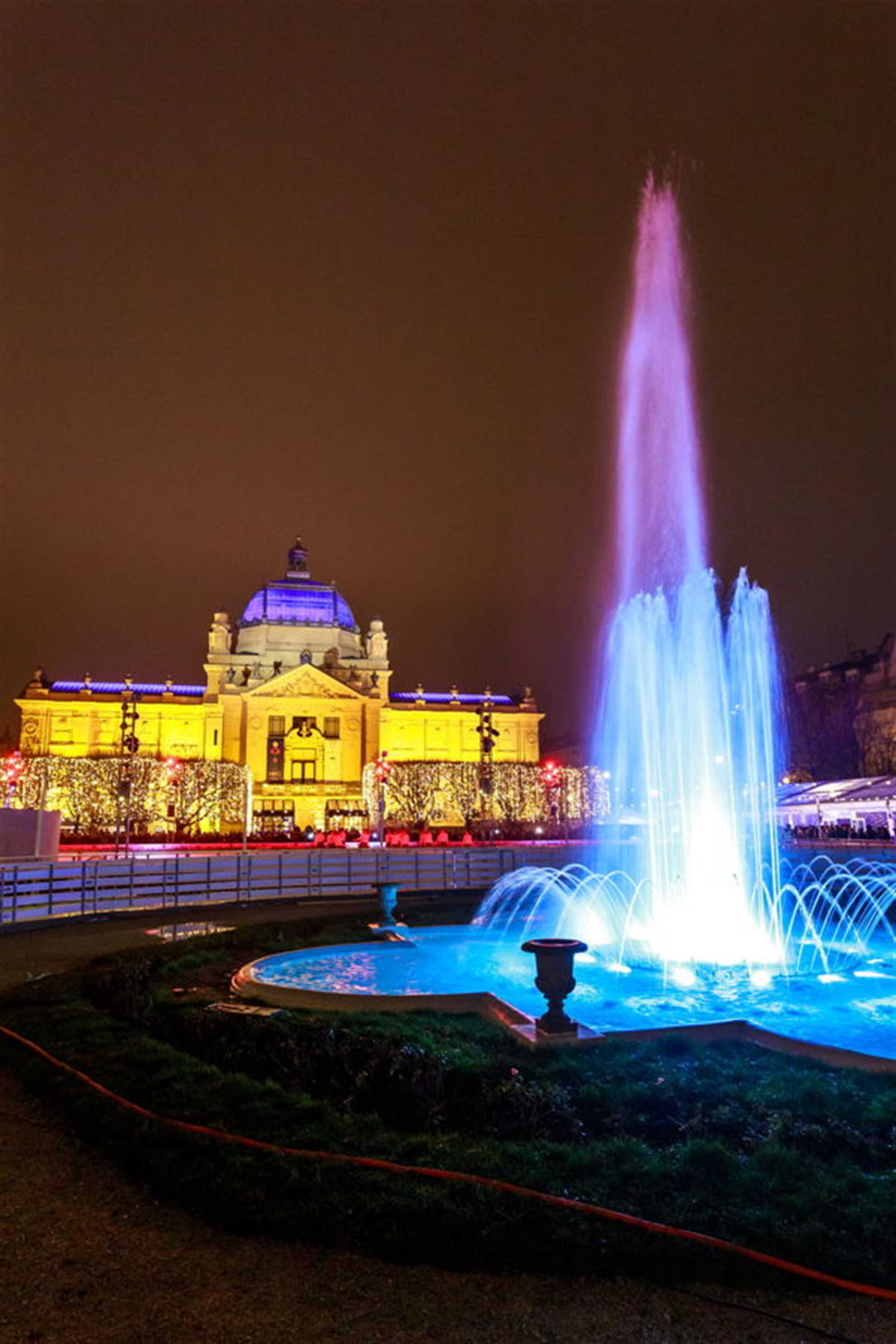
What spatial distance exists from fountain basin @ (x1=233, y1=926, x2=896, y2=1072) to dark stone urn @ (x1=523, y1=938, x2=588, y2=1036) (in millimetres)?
555

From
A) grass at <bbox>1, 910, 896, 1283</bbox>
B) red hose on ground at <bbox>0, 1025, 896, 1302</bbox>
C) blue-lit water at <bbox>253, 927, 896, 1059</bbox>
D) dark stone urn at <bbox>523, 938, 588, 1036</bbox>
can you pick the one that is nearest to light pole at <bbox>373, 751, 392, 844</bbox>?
blue-lit water at <bbox>253, 927, 896, 1059</bbox>

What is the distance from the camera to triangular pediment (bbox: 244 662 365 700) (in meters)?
93.2

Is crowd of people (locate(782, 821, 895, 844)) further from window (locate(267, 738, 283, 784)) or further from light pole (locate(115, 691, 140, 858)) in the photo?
window (locate(267, 738, 283, 784))

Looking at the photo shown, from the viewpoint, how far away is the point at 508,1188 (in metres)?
5.74

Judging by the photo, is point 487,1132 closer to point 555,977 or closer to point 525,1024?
point 555,977

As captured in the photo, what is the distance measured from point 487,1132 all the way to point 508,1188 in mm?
1385

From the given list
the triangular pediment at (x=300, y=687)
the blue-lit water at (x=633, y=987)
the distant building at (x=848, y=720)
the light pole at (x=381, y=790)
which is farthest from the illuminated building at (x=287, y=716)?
the blue-lit water at (x=633, y=987)

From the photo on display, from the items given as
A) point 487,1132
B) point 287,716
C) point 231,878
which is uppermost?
point 287,716

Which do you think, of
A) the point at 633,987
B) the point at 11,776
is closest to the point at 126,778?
the point at 11,776

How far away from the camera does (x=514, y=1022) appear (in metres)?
10.7

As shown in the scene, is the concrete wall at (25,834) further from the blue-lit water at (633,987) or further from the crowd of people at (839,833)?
the crowd of people at (839,833)

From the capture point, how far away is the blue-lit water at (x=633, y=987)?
37.1ft

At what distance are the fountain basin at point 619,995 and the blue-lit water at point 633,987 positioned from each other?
32mm

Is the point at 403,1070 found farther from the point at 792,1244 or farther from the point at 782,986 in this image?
the point at 782,986
